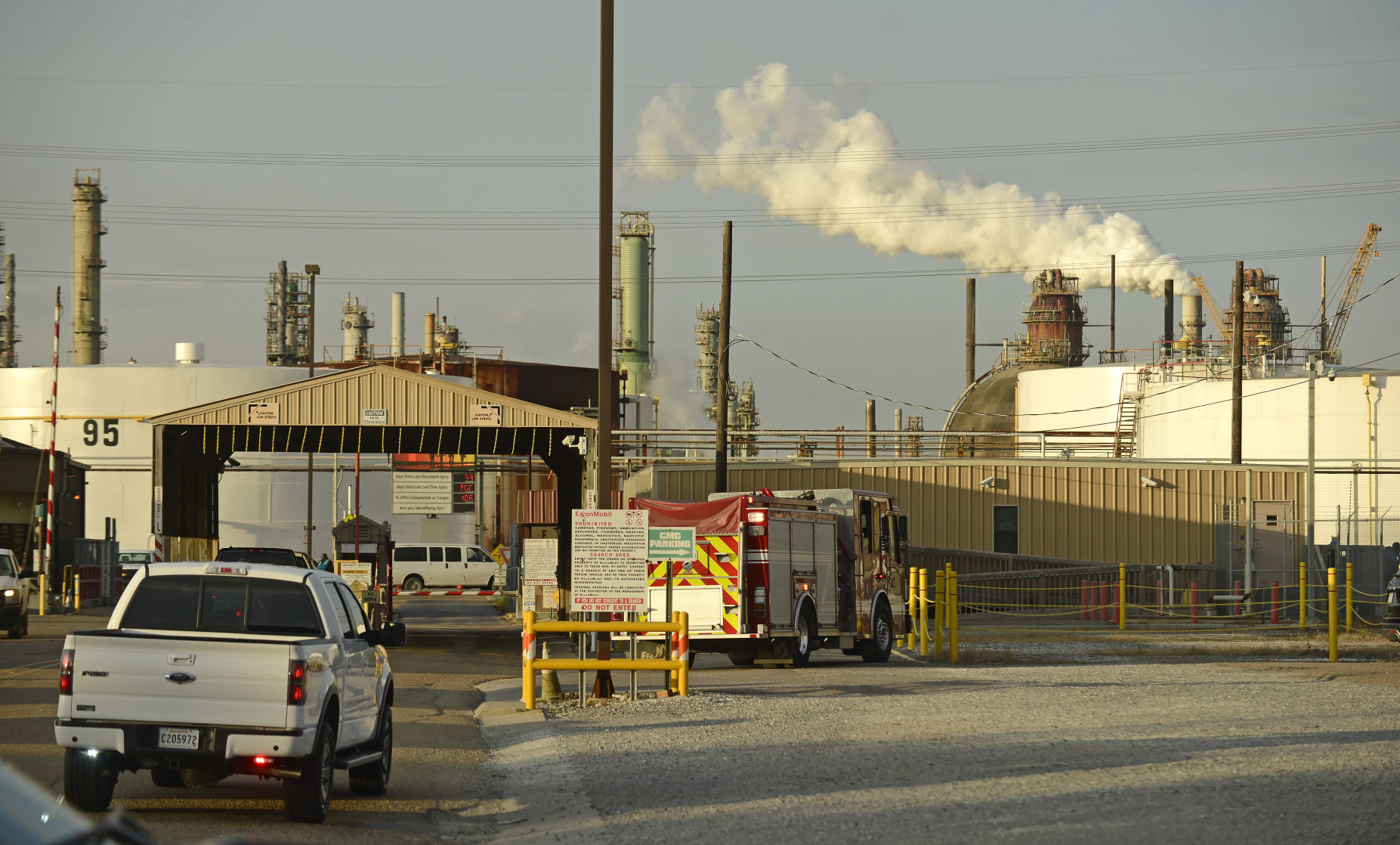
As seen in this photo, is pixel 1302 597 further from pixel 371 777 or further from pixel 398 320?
pixel 398 320

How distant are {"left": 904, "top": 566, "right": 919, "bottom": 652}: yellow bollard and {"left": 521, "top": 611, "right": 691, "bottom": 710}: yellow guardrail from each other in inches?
370

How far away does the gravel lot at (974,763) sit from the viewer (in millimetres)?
9227

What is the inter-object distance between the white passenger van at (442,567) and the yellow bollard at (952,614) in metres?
32.8

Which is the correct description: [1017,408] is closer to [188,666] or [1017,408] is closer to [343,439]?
[343,439]

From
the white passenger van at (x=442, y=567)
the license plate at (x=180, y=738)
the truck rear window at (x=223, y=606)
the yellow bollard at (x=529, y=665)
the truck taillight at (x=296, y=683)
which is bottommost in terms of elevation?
the white passenger van at (x=442, y=567)

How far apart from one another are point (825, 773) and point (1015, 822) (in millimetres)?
2500

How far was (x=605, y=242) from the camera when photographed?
18.8 metres

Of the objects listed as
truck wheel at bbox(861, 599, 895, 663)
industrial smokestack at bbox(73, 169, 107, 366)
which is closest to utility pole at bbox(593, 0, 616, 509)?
truck wheel at bbox(861, 599, 895, 663)

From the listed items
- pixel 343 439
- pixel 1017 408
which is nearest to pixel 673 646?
pixel 343 439

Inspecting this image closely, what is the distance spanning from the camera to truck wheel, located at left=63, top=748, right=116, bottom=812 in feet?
30.9

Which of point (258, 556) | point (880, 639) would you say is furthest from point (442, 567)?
point (880, 639)

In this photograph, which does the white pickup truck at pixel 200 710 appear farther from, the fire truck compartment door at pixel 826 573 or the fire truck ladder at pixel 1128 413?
the fire truck ladder at pixel 1128 413

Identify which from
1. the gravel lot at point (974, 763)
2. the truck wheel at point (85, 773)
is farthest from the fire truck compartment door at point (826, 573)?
the truck wheel at point (85, 773)

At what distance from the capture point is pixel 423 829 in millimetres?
9742
